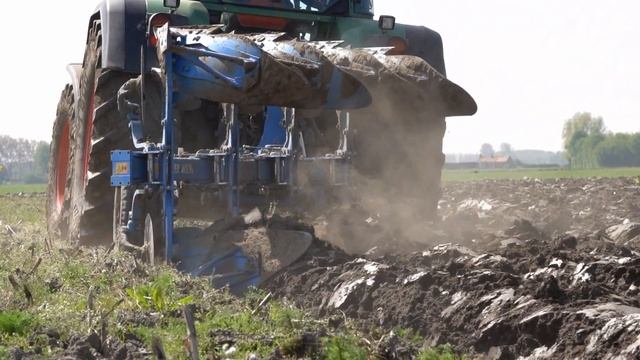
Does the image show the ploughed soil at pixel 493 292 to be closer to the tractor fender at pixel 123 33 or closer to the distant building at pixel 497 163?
the tractor fender at pixel 123 33

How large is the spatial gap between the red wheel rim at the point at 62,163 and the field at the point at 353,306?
8.09 ft

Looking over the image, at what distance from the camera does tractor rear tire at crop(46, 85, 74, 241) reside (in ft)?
31.6

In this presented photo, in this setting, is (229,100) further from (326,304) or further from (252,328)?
(252,328)

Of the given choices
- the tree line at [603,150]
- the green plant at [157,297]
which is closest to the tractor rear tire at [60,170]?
the green plant at [157,297]

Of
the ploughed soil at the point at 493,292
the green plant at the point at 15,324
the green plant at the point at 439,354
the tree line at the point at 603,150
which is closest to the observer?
→ the green plant at the point at 439,354

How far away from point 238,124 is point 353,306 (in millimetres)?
2677

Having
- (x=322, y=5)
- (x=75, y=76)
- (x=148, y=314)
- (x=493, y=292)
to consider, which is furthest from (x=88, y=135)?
(x=493, y=292)

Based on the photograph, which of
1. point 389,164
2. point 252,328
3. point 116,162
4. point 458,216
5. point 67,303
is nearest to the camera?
point 252,328

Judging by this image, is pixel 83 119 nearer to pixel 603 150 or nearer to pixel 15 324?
pixel 15 324

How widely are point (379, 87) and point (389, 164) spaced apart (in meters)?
1.46

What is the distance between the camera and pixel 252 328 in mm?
4879

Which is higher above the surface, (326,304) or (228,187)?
(228,187)

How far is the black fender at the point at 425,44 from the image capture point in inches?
382

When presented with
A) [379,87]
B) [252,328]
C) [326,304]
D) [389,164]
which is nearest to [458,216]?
[389,164]
